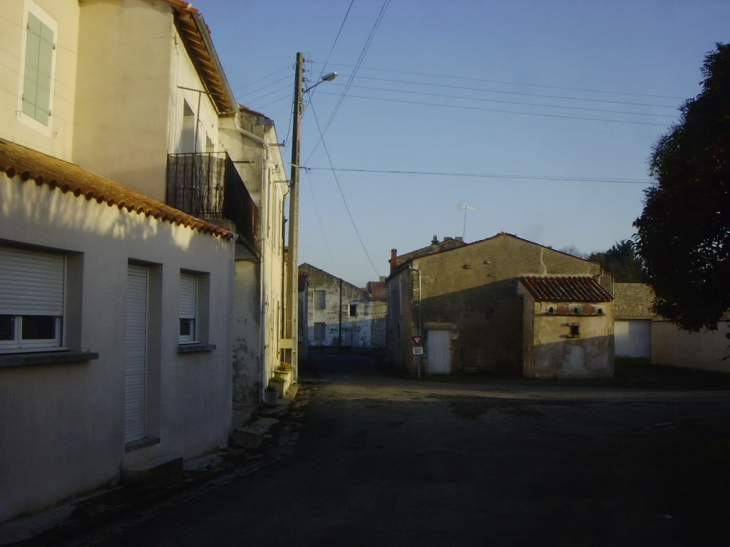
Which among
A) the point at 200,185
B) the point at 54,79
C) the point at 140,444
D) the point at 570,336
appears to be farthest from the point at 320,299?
the point at 140,444

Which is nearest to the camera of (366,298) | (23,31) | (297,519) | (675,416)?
(297,519)

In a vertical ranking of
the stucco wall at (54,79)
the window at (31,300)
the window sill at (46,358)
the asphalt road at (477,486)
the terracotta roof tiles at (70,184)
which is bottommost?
the asphalt road at (477,486)

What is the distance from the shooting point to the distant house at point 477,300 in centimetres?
3216

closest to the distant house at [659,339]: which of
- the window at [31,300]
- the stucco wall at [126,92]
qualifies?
the stucco wall at [126,92]

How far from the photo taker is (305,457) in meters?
11.5

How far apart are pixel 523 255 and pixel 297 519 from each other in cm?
2656

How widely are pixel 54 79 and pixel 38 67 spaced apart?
71 centimetres

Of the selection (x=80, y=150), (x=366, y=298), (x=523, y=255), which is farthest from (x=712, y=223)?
(x=366, y=298)

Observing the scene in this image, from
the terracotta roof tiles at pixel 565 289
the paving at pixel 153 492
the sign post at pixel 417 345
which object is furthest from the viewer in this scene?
the sign post at pixel 417 345

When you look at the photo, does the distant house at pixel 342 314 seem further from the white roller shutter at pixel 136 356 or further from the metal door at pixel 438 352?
the white roller shutter at pixel 136 356

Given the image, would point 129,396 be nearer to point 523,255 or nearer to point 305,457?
point 305,457

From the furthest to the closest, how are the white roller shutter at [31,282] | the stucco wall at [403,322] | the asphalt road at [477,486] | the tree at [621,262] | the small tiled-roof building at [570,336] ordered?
the tree at [621,262] < the stucco wall at [403,322] < the small tiled-roof building at [570,336] < the white roller shutter at [31,282] < the asphalt road at [477,486]

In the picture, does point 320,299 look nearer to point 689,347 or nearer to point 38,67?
point 689,347

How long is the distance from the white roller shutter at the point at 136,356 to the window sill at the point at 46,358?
140 centimetres
